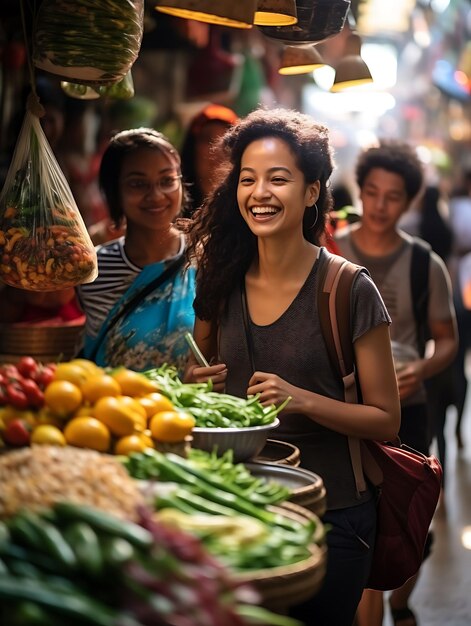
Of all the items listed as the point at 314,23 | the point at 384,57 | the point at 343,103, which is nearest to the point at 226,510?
the point at 314,23

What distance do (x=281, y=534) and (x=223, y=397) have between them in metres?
0.94

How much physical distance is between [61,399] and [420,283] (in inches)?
126

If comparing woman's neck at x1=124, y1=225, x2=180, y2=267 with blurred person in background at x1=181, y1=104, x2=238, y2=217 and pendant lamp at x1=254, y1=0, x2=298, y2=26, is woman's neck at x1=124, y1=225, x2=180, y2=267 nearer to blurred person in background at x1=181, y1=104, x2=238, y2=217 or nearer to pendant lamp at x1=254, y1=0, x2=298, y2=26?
blurred person in background at x1=181, y1=104, x2=238, y2=217

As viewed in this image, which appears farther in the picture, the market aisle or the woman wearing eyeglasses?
the market aisle

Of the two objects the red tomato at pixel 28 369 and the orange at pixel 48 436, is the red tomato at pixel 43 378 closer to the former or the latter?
the red tomato at pixel 28 369

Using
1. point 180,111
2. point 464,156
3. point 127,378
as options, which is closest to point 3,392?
point 127,378

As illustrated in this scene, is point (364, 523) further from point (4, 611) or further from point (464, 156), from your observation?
point (464, 156)

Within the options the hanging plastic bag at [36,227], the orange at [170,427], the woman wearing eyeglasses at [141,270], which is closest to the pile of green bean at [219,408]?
the orange at [170,427]

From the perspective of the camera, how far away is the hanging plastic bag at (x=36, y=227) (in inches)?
160

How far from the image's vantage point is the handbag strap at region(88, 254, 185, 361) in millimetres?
5031

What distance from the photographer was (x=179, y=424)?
2.95 meters

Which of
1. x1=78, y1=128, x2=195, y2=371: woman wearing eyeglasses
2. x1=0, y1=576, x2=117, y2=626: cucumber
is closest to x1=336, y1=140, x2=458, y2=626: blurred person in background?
x1=78, y1=128, x2=195, y2=371: woman wearing eyeglasses

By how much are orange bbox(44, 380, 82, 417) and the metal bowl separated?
0.42 meters

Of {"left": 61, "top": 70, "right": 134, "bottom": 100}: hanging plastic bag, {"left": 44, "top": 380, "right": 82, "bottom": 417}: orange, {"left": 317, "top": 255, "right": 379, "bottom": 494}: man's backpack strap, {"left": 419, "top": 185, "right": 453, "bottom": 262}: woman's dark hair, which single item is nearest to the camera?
{"left": 44, "top": 380, "right": 82, "bottom": 417}: orange
